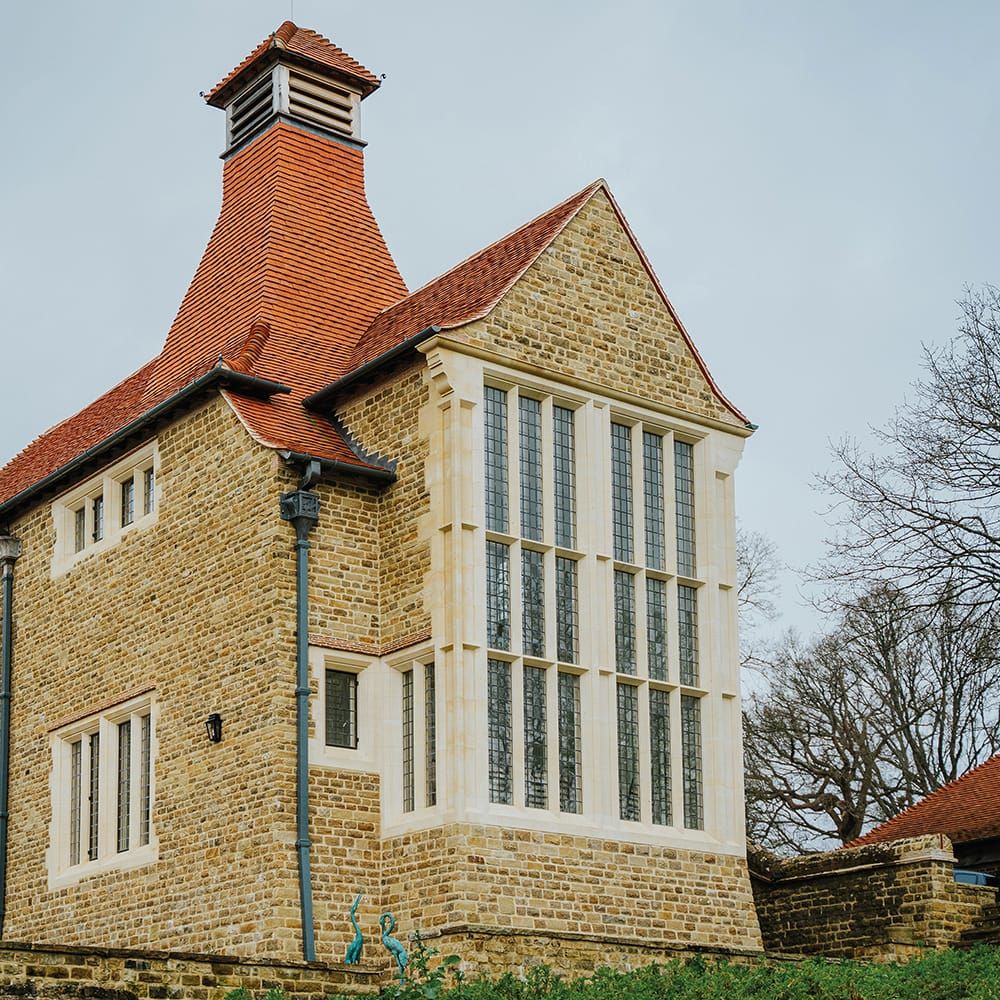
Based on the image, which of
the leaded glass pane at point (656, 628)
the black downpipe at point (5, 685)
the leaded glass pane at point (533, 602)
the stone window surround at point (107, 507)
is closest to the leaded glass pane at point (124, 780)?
the stone window surround at point (107, 507)

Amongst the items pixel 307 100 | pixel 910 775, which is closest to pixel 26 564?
pixel 307 100

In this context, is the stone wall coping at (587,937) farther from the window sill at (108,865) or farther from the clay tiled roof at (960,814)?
the clay tiled roof at (960,814)

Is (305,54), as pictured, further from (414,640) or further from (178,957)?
(178,957)

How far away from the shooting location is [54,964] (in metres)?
15.4

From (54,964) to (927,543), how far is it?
15.6 m

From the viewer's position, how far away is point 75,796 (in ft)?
80.2

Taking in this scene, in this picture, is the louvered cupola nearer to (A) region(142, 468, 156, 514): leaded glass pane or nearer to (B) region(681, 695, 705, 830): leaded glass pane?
(A) region(142, 468, 156, 514): leaded glass pane

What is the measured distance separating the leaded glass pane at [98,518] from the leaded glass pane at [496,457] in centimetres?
655

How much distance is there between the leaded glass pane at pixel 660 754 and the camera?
2200 cm

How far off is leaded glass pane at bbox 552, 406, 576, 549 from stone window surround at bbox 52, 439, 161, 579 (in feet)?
17.7

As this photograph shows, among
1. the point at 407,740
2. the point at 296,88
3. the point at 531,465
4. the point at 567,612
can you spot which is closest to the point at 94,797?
the point at 407,740

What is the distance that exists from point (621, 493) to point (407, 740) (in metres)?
4.21

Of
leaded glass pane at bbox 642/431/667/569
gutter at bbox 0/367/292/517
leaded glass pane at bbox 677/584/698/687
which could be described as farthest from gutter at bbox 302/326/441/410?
leaded glass pane at bbox 677/584/698/687

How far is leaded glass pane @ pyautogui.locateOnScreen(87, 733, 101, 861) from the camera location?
23.8 m
